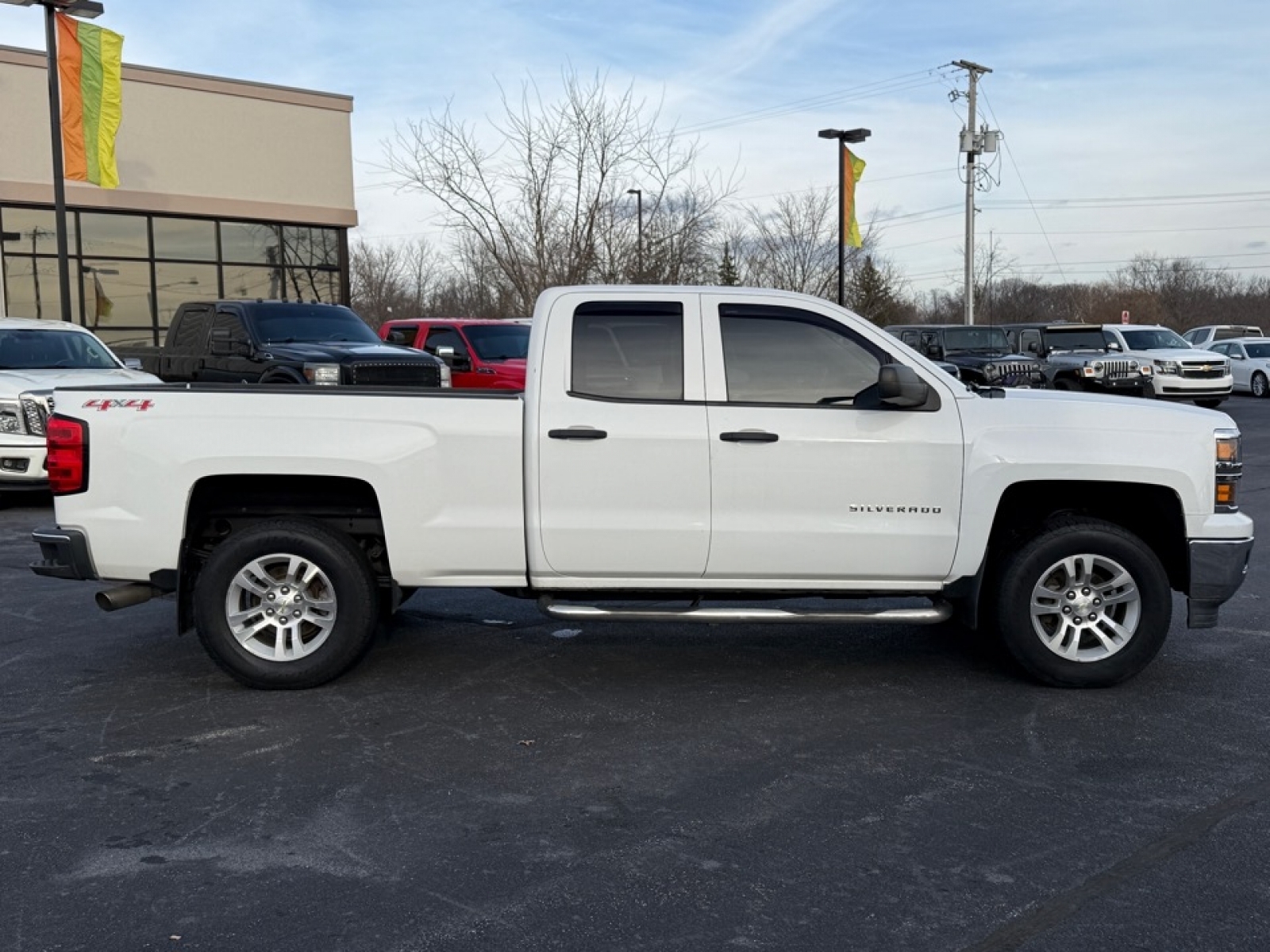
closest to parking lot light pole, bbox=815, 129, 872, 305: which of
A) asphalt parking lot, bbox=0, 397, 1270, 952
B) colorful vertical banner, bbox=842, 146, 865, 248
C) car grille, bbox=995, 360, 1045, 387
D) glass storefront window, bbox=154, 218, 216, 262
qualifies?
colorful vertical banner, bbox=842, 146, 865, 248

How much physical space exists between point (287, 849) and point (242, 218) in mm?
26245

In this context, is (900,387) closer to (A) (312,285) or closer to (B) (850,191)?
(B) (850,191)

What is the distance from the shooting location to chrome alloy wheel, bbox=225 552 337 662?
238 inches

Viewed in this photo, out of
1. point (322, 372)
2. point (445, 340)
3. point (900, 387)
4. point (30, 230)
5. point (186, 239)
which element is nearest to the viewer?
point (900, 387)

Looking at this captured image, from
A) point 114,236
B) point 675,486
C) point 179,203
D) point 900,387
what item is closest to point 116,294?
point 114,236

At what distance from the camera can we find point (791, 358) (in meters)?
6.07

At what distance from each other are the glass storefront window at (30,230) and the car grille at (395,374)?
48.5ft

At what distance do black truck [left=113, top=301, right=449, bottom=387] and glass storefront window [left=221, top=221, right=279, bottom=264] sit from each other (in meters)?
13.5

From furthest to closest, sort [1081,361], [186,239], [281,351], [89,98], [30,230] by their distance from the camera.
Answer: [186,239] < [30,230] < [1081,361] < [89,98] < [281,351]

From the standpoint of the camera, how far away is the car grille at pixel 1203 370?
2495cm

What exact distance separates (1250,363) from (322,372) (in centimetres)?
2597

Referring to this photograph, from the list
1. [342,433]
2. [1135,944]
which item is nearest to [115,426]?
[342,433]

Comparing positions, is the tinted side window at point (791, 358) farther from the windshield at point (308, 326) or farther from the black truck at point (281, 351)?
the windshield at point (308, 326)

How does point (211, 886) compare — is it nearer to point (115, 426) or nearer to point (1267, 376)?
point (115, 426)
